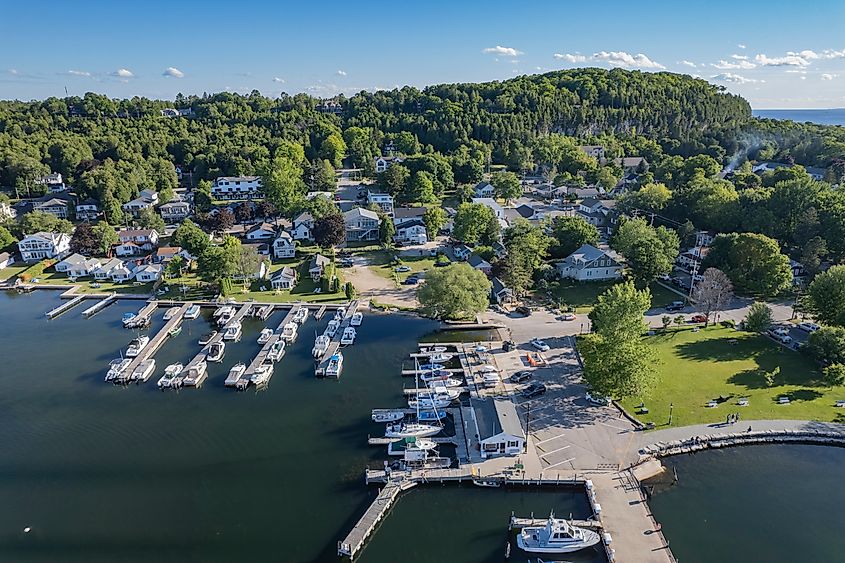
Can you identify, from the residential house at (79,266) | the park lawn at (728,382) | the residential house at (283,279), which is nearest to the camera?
the park lawn at (728,382)

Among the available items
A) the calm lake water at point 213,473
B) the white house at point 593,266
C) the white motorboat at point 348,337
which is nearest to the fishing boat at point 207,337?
the calm lake water at point 213,473

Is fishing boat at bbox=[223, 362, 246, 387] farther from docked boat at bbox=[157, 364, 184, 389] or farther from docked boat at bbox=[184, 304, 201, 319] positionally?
docked boat at bbox=[184, 304, 201, 319]

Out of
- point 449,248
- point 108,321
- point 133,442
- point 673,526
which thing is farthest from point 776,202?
point 108,321

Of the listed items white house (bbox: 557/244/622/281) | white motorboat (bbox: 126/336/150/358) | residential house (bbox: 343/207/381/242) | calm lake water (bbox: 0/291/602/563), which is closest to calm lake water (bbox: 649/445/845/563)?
calm lake water (bbox: 0/291/602/563)

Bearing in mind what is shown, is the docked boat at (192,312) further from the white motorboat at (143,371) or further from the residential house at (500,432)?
the residential house at (500,432)

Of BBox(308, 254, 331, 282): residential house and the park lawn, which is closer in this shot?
the park lawn

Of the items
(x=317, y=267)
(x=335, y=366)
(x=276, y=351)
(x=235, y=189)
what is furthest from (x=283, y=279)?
(x=235, y=189)
